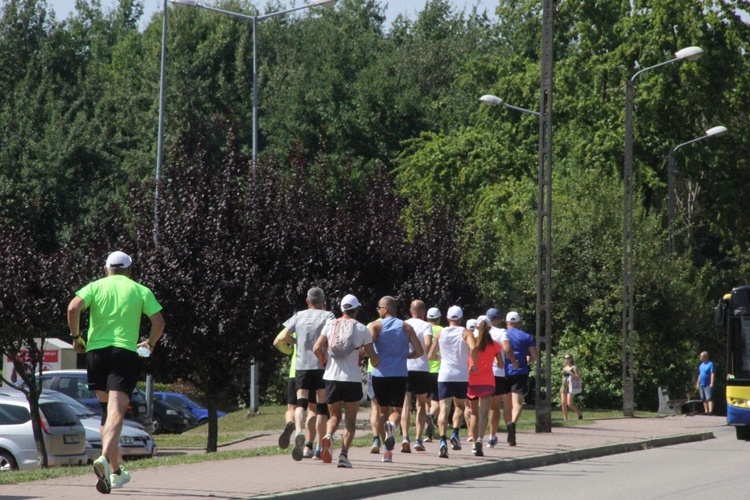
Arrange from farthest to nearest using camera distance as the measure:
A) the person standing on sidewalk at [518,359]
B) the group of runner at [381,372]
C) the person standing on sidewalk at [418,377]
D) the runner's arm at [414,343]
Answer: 1. the person standing on sidewalk at [518,359]
2. the person standing on sidewalk at [418,377]
3. the runner's arm at [414,343]
4. the group of runner at [381,372]

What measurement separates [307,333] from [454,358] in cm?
231

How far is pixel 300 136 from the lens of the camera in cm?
4656

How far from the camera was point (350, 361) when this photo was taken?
13.1 m

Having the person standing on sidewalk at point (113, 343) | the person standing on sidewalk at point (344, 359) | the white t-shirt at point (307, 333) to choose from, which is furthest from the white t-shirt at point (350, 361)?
the person standing on sidewalk at point (113, 343)

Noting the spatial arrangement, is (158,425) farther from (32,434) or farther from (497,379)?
(497,379)

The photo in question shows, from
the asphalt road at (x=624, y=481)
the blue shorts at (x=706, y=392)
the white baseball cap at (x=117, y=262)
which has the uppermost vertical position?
the white baseball cap at (x=117, y=262)

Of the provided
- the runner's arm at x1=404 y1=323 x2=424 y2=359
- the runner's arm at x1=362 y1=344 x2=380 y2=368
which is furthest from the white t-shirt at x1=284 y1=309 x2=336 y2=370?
the runner's arm at x1=404 y1=323 x2=424 y2=359

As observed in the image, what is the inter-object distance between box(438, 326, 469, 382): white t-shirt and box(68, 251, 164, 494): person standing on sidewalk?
17.9ft

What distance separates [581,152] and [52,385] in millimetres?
18501

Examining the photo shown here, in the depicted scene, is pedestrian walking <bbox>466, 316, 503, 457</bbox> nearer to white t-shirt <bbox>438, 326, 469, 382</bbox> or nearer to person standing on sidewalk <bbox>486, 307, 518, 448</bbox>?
white t-shirt <bbox>438, 326, 469, 382</bbox>

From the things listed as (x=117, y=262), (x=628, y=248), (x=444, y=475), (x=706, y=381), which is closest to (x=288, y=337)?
(x=444, y=475)

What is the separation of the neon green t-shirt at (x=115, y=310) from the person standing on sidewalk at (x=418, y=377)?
5368mm

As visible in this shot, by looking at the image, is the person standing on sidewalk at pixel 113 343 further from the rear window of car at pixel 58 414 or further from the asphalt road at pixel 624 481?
the rear window of car at pixel 58 414

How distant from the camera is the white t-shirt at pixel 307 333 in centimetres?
1346
